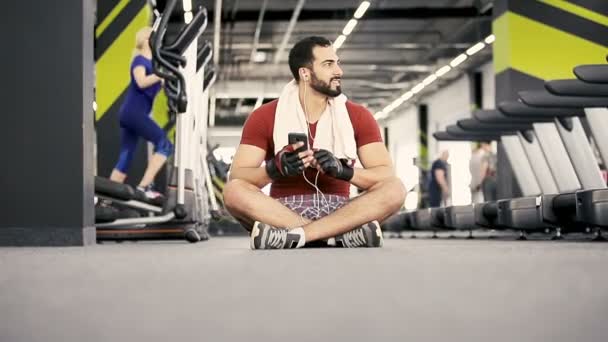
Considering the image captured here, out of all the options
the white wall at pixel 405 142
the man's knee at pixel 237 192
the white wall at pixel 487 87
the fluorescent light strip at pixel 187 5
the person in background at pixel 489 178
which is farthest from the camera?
the white wall at pixel 405 142

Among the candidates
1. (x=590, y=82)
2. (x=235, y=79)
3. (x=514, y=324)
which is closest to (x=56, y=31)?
(x=590, y=82)

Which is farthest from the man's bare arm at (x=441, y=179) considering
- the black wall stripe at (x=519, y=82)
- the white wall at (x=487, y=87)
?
the white wall at (x=487, y=87)

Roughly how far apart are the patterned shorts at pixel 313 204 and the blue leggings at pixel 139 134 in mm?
3193

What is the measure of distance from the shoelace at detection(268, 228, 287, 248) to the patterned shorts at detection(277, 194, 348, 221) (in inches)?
11.3

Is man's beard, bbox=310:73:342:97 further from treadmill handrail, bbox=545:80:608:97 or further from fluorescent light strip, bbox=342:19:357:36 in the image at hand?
fluorescent light strip, bbox=342:19:357:36

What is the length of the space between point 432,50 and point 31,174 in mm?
17648

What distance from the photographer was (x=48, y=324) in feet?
4.94

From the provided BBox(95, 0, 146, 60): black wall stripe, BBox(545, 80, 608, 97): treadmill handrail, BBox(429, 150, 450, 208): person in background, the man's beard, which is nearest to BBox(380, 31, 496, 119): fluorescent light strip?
BBox(429, 150, 450, 208): person in background

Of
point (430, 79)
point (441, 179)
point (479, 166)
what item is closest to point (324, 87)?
point (479, 166)

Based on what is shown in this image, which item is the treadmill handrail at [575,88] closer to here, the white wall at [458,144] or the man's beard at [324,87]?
the man's beard at [324,87]

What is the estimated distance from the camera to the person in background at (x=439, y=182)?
14695 millimetres

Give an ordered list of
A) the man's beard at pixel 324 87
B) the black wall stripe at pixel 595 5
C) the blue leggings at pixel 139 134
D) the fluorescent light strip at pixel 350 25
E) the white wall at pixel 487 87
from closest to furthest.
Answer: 1. the man's beard at pixel 324 87
2. the blue leggings at pixel 139 134
3. the black wall stripe at pixel 595 5
4. the fluorescent light strip at pixel 350 25
5. the white wall at pixel 487 87

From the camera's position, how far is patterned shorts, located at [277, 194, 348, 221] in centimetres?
407

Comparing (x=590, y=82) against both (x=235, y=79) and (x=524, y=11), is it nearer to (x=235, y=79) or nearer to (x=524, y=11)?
(x=524, y=11)
